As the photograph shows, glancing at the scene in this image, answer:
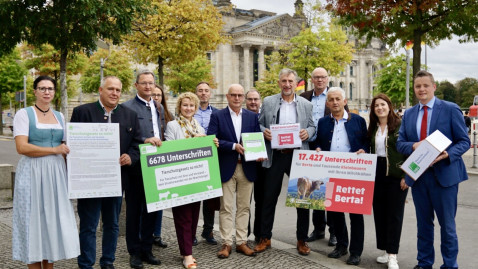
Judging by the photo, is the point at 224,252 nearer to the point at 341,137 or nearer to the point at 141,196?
the point at 141,196

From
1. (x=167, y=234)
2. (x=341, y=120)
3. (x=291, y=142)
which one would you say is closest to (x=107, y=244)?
(x=167, y=234)

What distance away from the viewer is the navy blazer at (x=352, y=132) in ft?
21.0

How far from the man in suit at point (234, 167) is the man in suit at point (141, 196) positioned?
88 centimetres

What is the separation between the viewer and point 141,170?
5891mm

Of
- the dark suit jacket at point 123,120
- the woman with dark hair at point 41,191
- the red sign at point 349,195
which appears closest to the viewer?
the woman with dark hair at point 41,191

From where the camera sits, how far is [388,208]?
6172mm

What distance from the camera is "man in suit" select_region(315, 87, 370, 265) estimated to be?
6.29 m

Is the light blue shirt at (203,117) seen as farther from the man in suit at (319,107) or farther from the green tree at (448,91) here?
the green tree at (448,91)

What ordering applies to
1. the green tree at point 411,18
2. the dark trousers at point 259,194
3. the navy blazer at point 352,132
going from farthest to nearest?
the green tree at point 411,18 → the dark trousers at point 259,194 → the navy blazer at point 352,132

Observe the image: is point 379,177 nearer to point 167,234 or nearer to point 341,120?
point 341,120

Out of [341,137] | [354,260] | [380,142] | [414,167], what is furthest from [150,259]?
[414,167]

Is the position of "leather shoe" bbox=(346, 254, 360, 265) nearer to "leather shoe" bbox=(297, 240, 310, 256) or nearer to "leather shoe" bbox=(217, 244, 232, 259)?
"leather shoe" bbox=(297, 240, 310, 256)

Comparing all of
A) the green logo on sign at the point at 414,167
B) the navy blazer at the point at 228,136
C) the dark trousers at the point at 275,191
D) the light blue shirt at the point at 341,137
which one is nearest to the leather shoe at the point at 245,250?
the dark trousers at the point at 275,191

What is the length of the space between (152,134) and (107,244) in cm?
151
